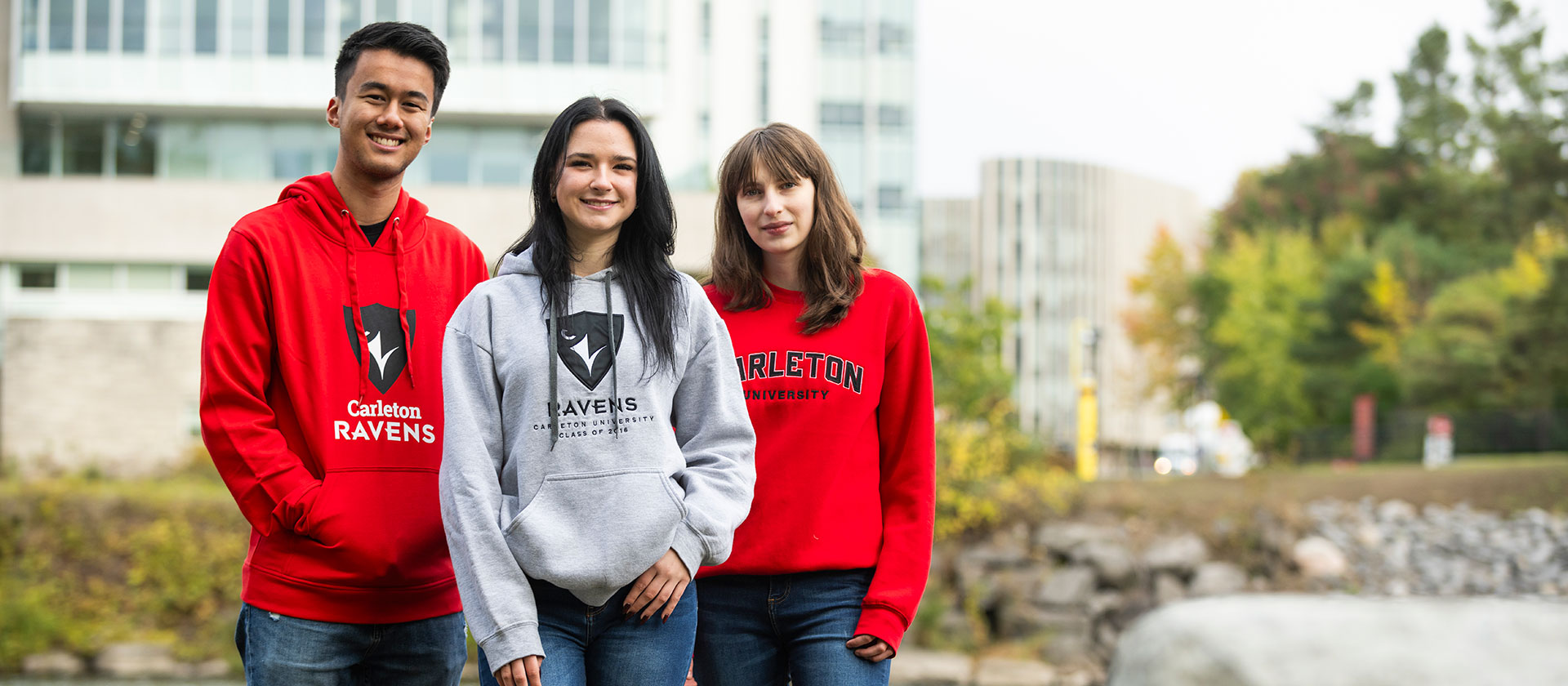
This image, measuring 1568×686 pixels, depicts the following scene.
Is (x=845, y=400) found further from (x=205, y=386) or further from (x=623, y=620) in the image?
(x=205, y=386)

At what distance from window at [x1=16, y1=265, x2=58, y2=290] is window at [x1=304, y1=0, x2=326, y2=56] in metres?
6.69

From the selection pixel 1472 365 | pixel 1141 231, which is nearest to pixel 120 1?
pixel 1472 365

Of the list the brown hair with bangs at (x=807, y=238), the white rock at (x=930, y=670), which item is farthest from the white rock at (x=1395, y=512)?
the brown hair with bangs at (x=807, y=238)

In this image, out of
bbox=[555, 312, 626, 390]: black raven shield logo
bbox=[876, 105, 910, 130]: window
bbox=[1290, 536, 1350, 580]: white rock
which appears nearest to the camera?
bbox=[555, 312, 626, 390]: black raven shield logo

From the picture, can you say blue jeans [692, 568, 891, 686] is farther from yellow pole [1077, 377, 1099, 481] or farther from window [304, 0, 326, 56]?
window [304, 0, 326, 56]

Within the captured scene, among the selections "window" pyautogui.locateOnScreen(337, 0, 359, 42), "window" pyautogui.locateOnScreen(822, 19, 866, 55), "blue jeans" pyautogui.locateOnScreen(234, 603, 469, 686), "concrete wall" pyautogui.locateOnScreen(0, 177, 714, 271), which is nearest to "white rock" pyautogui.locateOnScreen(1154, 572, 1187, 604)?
"blue jeans" pyautogui.locateOnScreen(234, 603, 469, 686)

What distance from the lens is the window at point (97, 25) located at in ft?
80.9

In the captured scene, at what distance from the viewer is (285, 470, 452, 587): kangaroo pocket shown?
2.62 meters

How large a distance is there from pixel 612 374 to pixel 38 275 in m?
26.4

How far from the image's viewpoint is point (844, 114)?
30078 mm

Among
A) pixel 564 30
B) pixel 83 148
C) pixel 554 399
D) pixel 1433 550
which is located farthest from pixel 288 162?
pixel 554 399

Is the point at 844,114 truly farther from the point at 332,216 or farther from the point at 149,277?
the point at 332,216

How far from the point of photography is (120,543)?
13.5 metres

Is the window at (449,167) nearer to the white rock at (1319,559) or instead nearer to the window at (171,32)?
the window at (171,32)
